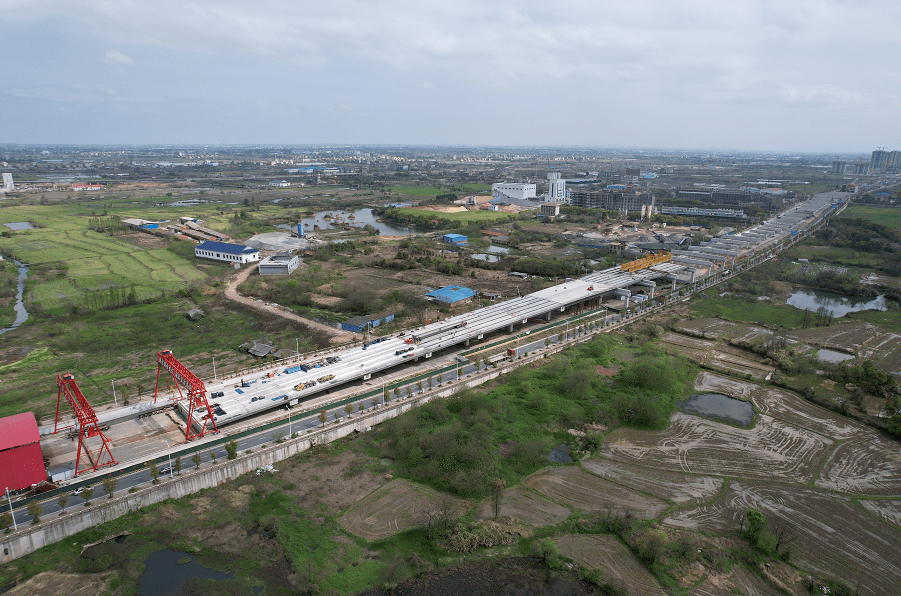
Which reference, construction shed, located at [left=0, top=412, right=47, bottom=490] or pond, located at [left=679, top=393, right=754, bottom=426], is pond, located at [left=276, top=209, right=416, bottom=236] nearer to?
pond, located at [left=679, top=393, right=754, bottom=426]

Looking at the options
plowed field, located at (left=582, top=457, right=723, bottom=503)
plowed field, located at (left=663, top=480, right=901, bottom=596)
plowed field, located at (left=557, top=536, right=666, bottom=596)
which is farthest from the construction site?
plowed field, located at (left=663, top=480, right=901, bottom=596)

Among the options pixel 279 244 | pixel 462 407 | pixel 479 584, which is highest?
pixel 279 244

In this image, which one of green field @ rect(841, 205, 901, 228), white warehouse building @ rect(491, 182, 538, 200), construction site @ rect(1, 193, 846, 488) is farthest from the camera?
white warehouse building @ rect(491, 182, 538, 200)

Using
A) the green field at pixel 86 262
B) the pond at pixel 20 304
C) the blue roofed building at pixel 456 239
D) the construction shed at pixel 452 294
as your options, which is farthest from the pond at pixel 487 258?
the pond at pixel 20 304

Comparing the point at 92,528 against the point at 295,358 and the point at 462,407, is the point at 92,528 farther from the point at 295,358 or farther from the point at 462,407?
the point at 462,407

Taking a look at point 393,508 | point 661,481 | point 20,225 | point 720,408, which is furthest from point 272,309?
point 20,225

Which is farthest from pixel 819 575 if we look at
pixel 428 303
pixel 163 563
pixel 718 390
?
pixel 428 303

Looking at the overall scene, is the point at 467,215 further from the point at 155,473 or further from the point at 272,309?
the point at 155,473
